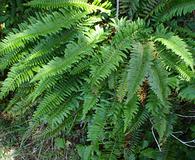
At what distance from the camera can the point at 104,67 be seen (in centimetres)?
381

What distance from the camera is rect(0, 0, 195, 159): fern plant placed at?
381 centimetres

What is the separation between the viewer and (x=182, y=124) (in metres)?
4.29

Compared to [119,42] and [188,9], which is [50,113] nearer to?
[119,42]

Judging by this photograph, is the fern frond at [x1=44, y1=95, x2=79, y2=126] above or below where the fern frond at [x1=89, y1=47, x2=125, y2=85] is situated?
below

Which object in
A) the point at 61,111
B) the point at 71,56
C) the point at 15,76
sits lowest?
the point at 61,111

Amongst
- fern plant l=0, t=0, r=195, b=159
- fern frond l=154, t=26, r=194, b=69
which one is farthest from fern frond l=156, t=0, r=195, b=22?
fern frond l=154, t=26, r=194, b=69

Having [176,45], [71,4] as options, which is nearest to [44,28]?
[71,4]

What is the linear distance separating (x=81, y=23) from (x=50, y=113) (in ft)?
3.49

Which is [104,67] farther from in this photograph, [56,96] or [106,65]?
[56,96]

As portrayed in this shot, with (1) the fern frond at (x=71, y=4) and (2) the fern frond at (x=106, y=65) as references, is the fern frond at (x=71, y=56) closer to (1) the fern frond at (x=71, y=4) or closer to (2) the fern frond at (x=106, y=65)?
(2) the fern frond at (x=106, y=65)

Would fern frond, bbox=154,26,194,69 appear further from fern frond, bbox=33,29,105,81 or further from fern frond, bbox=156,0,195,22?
fern frond, bbox=33,29,105,81

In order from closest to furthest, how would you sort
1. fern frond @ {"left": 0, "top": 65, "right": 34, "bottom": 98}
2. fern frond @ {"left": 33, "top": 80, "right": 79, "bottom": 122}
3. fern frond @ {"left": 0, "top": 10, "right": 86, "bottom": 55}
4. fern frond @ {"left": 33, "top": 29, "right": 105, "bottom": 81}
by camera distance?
fern frond @ {"left": 33, "top": 29, "right": 105, "bottom": 81} < fern frond @ {"left": 0, "top": 10, "right": 86, "bottom": 55} < fern frond @ {"left": 33, "top": 80, "right": 79, "bottom": 122} < fern frond @ {"left": 0, "top": 65, "right": 34, "bottom": 98}

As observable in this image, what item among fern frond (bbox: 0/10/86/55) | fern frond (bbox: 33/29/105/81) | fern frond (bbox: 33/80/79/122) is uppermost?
fern frond (bbox: 0/10/86/55)

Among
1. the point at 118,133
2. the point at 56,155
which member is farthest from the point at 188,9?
the point at 56,155
